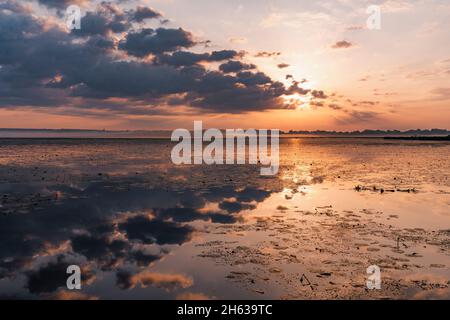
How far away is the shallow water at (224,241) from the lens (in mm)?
11203

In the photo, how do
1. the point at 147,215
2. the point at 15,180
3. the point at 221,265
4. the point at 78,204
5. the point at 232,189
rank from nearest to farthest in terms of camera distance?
the point at 221,265
the point at 147,215
the point at 78,204
the point at 232,189
the point at 15,180

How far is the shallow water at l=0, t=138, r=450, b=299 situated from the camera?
11.2m

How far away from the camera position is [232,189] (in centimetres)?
Answer: 2931

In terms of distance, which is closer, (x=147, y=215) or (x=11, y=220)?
(x=11, y=220)

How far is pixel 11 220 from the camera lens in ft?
61.3

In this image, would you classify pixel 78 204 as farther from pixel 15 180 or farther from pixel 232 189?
pixel 15 180

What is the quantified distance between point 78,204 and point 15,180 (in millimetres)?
13000

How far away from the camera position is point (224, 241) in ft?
51.6

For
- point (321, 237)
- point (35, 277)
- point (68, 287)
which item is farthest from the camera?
point (321, 237)

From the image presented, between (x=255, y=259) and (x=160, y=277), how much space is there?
3.44 m
